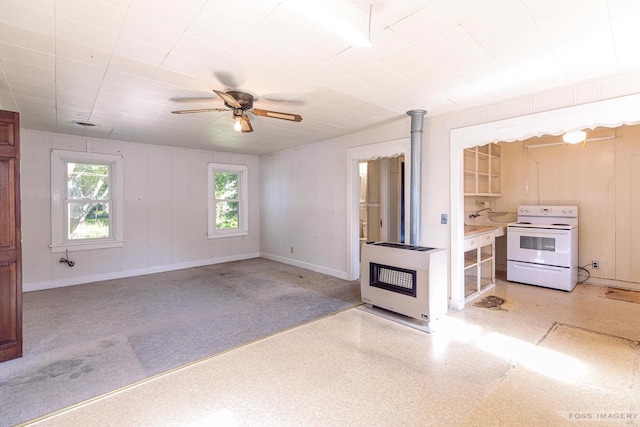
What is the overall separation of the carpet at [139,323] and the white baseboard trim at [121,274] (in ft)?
0.68

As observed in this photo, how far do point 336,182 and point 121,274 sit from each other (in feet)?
13.4

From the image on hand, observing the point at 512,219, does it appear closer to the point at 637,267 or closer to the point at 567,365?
the point at 637,267

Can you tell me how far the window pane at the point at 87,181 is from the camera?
5016mm

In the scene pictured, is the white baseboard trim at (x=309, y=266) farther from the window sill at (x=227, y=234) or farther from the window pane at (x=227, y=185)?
the window pane at (x=227, y=185)

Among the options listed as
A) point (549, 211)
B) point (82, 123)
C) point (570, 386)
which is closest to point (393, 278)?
point (570, 386)

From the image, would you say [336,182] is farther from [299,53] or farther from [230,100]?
[299,53]

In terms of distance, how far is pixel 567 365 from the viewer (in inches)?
94.2

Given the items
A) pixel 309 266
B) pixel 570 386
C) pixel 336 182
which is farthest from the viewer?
pixel 309 266

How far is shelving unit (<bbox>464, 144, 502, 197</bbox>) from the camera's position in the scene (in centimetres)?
463

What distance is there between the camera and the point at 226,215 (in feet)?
22.2

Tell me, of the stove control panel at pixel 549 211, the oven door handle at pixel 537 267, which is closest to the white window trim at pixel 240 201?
the oven door handle at pixel 537 267

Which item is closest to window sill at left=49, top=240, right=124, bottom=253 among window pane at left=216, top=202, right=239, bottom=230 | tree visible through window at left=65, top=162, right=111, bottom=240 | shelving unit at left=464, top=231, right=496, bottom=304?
tree visible through window at left=65, top=162, right=111, bottom=240

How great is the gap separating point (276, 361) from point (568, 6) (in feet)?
10.0

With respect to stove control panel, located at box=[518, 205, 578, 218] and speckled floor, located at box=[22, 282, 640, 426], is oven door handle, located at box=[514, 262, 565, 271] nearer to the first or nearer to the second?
stove control panel, located at box=[518, 205, 578, 218]
